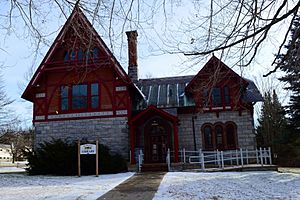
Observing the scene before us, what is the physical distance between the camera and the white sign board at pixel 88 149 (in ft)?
55.4

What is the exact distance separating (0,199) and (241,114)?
52.2ft

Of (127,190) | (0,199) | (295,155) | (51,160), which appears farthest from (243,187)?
(295,155)

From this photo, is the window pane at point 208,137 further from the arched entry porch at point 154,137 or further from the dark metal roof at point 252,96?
the dark metal roof at point 252,96

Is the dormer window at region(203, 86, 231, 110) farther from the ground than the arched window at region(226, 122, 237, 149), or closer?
farther from the ground

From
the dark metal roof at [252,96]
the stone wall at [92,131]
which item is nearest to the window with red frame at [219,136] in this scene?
the dark metal roof at [252,96]

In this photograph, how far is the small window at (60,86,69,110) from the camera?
70.6ft

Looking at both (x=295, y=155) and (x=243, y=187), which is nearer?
(x=243, y=187)

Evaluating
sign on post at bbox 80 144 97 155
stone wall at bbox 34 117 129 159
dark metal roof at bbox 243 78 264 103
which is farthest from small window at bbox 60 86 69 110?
dark metal roof at bbox 243 78 264 103

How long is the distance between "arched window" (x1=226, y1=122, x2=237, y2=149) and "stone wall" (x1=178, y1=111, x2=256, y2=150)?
288mm

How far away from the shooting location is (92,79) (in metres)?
21.5

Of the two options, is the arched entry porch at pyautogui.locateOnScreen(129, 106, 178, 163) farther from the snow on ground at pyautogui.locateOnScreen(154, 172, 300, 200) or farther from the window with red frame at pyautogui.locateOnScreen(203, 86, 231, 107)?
the snow on ground at pyautogui.locateOnScreen(154, 172, 300, 200)

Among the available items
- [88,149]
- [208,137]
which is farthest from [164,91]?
[88,149]

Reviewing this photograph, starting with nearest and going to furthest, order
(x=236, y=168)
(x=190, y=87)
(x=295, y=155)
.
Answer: (x=236, y=168) < (x=190, y=87) < (x=295, y=155)

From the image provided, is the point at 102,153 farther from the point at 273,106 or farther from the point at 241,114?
the point at 273,106
